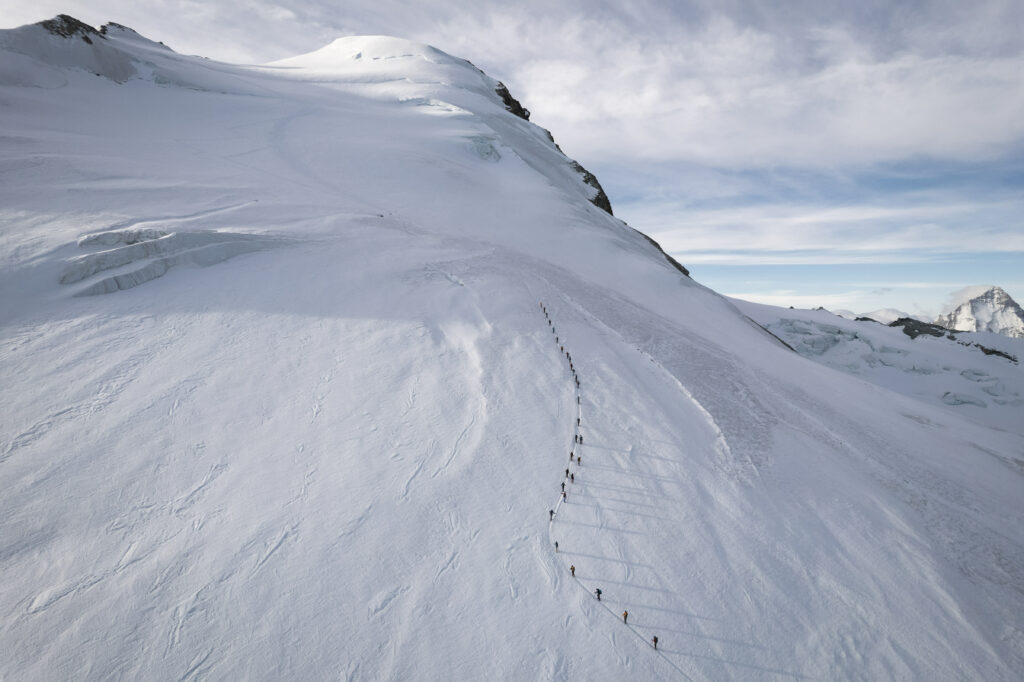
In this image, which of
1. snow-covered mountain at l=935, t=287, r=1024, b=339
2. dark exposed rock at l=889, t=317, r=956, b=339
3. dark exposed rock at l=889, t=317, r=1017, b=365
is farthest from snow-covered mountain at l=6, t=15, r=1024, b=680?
snow-covered mountain at l=935, t=287, r=1024, b=339

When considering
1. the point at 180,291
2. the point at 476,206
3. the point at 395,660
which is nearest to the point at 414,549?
the point at 395,660

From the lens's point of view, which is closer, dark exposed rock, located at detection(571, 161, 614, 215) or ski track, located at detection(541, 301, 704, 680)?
ski track, located at detection(541, 301, 704, 680)

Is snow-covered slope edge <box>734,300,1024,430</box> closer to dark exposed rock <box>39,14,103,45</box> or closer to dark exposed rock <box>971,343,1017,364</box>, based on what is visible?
dark exposed rock <box>971,343,1017,364</box>

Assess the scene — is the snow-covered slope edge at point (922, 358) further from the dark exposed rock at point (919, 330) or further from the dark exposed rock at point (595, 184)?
the dark exposed rock at point (595, 184)

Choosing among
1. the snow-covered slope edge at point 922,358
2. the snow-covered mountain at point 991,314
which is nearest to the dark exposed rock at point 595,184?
the snow-covered slope edge at point 922,358

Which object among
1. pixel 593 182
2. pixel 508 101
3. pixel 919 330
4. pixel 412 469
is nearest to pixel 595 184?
pixel 593 182

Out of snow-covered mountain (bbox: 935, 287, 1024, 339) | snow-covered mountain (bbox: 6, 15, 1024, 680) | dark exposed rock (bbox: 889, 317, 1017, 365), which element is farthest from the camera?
snow-covered mountain (bbox: 935, 287, 1024, 339)
